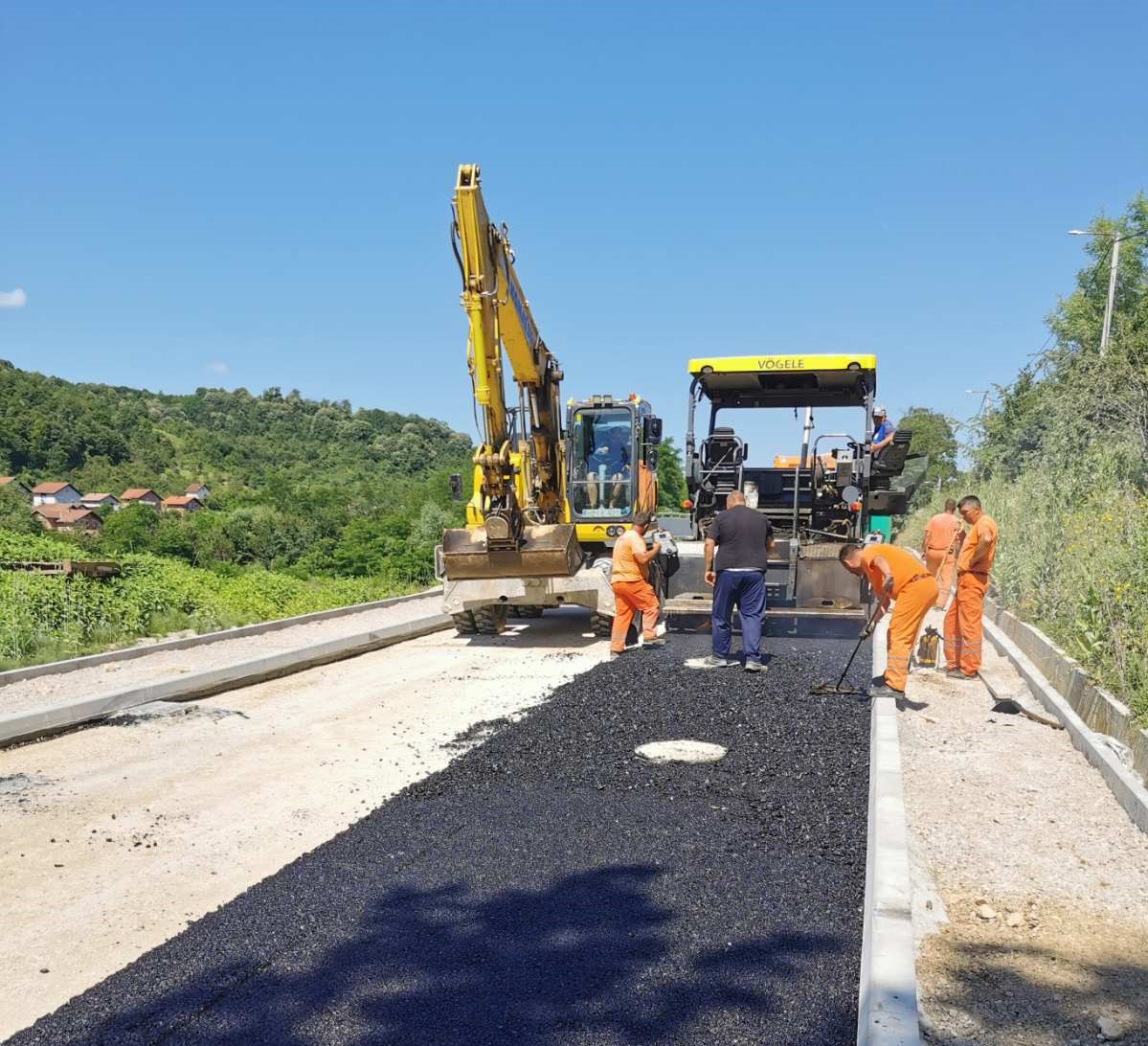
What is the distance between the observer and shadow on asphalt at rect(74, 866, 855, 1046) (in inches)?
114

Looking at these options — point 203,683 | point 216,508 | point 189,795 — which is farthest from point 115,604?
point 216,508

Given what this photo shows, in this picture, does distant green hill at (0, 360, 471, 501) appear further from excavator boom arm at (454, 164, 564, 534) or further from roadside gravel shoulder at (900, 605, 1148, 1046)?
roadside gravel shoulder at (900, 605, 1148, 1046)

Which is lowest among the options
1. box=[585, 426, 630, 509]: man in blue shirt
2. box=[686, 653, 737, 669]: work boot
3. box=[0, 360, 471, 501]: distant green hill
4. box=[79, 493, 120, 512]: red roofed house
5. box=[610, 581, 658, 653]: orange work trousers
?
box=[686, 653, 737, 669]: work boot

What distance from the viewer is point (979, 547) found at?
8414 millimetres

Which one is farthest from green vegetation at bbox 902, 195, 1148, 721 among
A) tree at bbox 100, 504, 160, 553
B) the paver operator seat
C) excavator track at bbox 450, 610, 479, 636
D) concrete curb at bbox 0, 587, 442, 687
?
tree at bbox 100, 504, 160, 553

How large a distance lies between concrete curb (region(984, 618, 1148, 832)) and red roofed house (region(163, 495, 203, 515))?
4952 centimetres

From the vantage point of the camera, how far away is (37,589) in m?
10.8

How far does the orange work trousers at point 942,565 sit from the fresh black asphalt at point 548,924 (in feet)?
17.3

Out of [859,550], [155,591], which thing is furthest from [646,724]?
[155,591]

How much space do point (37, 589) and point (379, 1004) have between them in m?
9.45

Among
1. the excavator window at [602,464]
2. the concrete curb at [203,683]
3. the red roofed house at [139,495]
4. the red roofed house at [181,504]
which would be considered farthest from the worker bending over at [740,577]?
the red roofed house at [139,495]

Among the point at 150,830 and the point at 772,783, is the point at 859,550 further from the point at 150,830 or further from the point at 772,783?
the point at 150,830

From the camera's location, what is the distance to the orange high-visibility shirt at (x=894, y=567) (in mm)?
7164

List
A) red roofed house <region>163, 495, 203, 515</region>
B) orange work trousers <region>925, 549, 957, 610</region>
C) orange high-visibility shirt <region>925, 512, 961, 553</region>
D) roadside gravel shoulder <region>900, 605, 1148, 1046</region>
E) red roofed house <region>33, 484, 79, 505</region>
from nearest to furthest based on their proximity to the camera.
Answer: roadside gravel shoulder <region>900, 605, 1148, 1046</region>
orange work trousers <region>925, 549, 957, 610</region>
orange high-visibility shirt <region>925, 512, 961, 553</region>
red roofed house <region>163, 495, 203, 515</region>
red roofed house <region>33, 484, 79, 505</region>
